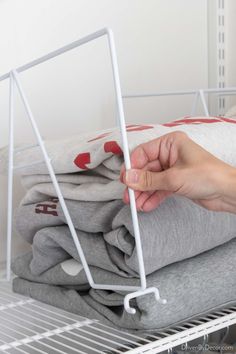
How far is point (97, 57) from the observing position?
1096 mm

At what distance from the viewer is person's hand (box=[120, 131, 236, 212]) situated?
56 cm

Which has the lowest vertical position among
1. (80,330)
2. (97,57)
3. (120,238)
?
(80,330)

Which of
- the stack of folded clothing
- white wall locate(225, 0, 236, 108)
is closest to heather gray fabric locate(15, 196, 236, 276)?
the stack of folded clothing

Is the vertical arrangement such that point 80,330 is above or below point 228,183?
below

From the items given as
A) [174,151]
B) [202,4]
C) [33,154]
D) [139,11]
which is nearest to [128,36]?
[139,11]

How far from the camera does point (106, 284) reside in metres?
0.67

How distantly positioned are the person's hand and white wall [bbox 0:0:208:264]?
1.37 feet

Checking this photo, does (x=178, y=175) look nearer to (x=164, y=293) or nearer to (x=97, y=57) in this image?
(x=164, y=293)

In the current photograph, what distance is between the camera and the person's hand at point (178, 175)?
1.85ft

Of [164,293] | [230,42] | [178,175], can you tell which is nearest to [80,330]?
[164,293]

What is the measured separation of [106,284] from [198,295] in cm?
10

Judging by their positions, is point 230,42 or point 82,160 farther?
point 230,42

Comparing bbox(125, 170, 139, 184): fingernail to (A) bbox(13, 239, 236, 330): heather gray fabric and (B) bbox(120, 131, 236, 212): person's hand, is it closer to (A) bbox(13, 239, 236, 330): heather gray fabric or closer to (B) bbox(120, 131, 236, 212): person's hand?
(B) bbox(120, 131, 236, 212): person's hand

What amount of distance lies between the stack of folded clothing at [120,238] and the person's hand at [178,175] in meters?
0.02
